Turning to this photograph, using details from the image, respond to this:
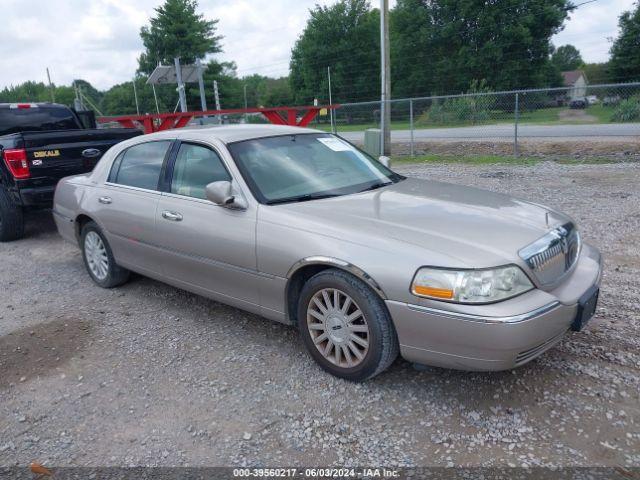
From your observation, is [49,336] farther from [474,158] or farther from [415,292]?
[474,158]

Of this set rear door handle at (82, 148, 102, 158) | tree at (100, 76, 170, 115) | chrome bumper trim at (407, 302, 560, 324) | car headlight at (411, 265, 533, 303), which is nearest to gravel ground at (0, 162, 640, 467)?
chrome bumper trim at (407, 302, 560, 324)

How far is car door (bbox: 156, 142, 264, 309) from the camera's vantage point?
3.57 metres

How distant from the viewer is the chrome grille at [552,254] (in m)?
2.87

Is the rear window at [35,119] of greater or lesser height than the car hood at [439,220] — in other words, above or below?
above

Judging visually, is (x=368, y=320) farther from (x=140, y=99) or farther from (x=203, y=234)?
(x=140, y=99)

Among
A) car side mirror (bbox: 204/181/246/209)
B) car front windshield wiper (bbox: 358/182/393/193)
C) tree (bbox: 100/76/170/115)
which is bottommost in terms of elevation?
car front windshield wiper (bbox: 358/182/393/193)

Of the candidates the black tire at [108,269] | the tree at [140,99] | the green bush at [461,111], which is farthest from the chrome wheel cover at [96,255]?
the tree at [140,99]

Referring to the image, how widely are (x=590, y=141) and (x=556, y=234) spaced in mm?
12981

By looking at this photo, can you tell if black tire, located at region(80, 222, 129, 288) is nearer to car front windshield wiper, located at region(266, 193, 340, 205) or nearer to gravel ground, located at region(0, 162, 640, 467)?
gravel ground, located at region(0, 162, 640, 467)

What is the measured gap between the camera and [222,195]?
355 cm

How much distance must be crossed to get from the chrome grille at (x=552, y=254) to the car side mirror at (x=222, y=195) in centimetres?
184

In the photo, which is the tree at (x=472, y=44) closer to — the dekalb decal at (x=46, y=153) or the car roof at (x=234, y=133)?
the dekalb decal at (x=46, y=153)

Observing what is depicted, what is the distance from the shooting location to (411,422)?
2.89 meters

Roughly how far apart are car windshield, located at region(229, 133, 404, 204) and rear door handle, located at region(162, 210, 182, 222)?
642 millimetres
